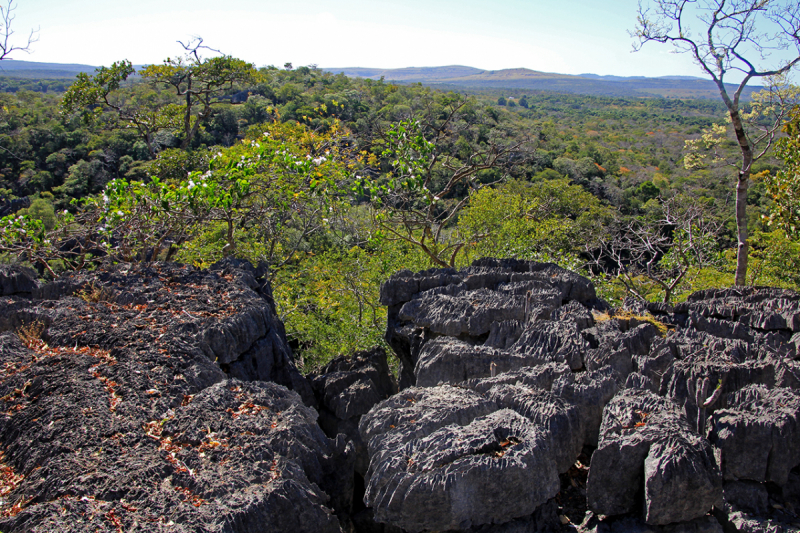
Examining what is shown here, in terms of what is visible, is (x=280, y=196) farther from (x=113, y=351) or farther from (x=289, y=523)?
(x=289, y=523)

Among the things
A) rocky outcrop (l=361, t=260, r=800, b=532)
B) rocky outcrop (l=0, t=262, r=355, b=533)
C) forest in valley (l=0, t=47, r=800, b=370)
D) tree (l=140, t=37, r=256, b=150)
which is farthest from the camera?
tree (l=140, t=37, r=256, b=150)

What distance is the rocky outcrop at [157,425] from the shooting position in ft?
7.43

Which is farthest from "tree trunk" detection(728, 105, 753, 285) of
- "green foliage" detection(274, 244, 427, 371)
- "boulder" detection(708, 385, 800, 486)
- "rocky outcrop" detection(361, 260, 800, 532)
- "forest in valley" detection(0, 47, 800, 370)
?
"boulder" detection(708, 385, 800, 486)

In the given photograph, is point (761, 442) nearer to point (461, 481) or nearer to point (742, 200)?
point (461, 481)

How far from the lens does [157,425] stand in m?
2.88

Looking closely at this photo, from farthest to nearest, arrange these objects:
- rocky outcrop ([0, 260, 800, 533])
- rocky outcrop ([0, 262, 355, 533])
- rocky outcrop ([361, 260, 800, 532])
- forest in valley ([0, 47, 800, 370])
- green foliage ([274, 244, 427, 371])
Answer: green foliage ([274, 244, 427, 371]) → forest in valley ([0, 47, 800, 370]) → rocky outcrop ([361, 260, 800, 532]) → rocky outcrop ([0, 260, 800, 533]) → rocky outcrop ([0, 262, 355, 533])

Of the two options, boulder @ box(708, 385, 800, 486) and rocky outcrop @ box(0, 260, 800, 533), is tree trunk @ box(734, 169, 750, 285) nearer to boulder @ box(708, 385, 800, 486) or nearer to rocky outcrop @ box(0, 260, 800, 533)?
rocky outcrop @ box(0, 260, 800, 533)

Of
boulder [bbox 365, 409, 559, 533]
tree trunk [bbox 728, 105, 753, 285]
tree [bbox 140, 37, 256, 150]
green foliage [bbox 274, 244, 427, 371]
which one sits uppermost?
tree [bbox 140, 37, 256, 150]

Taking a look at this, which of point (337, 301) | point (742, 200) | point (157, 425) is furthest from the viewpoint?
point (337, 301)

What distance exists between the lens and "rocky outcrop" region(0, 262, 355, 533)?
2266mm

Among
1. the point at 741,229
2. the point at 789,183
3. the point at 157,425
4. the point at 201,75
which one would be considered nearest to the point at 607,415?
the point at 157,425

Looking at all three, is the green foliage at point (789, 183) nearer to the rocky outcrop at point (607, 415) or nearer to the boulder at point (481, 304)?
the rocky outcrop at point (607, 415)

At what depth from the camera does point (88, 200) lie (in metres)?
7.30

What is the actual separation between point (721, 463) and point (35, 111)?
221 feet
